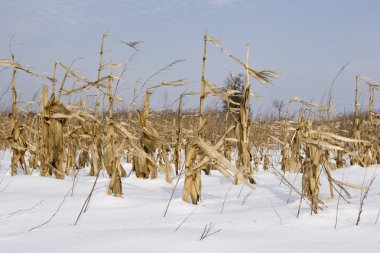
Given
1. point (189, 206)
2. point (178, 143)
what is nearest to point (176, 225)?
point (189, 206)

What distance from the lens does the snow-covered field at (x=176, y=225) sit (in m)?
1.45

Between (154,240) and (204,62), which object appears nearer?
(154,240)

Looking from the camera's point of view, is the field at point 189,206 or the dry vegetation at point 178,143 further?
the dry vegetation at point 178,143

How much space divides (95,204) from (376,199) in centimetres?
175

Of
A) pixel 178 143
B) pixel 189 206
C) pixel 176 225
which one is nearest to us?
pixel 176 225

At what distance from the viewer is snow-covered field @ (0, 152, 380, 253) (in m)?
1.45

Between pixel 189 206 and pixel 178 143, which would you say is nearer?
pixel 189 206

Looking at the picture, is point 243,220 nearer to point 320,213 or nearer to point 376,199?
point 320,213

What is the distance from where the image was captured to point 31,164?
4766 mm

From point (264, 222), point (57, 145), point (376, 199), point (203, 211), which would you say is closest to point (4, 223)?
point (203, 211)

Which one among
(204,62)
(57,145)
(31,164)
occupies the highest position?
(204,62)

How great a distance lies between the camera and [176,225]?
5.98 ft

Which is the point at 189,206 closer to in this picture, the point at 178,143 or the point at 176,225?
the point at 176,225

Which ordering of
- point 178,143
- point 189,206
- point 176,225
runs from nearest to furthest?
point 176,225, point 189,206, point 178,143
